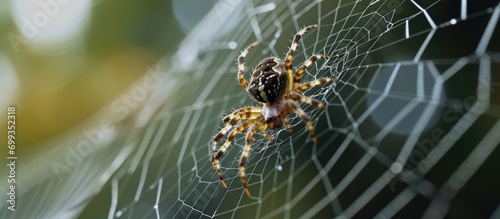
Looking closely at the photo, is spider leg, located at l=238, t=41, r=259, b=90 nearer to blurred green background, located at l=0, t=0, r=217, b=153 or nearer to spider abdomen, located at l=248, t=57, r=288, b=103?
spider abdomen, located at l=248, t=57, r=288, b=103

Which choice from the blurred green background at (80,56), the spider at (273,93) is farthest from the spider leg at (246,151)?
the blurred green background at (80,56)

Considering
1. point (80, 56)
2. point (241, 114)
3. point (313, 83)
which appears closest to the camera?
point (313, 83)

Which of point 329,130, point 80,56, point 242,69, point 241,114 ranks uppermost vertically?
point 80,56

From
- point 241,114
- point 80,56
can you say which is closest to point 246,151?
point 241,114

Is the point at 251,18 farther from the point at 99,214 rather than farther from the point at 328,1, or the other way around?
the point at 99,214

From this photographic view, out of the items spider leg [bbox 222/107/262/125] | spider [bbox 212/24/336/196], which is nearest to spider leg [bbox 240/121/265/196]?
spider [bbox 212/24/336/196]

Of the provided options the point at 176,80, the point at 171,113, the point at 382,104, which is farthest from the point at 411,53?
the point at 171,113

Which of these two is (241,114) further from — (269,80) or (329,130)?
(329,130)
